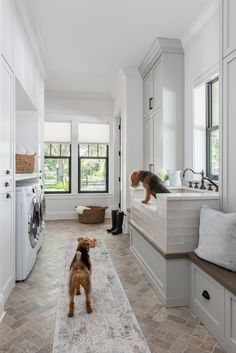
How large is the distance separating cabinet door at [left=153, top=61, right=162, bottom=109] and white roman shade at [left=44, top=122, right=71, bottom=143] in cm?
276

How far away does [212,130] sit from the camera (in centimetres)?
331

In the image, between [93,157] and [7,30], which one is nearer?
[7,30]

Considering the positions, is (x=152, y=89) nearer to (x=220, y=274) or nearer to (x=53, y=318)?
(x=220, y=274)

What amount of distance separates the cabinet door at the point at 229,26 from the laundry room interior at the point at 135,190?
1 centimetres

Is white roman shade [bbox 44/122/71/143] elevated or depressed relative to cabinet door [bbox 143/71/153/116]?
depressed

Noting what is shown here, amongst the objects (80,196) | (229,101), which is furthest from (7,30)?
(80,196)

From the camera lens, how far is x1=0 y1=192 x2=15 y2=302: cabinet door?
2.19 meters

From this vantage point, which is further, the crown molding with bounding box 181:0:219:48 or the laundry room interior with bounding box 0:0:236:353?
the crown molding with bounding box 181:0:219:48

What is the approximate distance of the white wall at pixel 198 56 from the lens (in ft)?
9.61

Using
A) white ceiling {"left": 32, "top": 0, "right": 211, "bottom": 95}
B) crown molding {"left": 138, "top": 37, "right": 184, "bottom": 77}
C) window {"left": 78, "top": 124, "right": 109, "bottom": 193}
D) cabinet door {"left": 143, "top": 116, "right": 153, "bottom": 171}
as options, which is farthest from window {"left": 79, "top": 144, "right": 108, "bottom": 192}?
crown molding {"left": 138, "top": 37, "right": 184, "bottom": 77}

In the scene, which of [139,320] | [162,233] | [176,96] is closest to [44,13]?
[176,96]

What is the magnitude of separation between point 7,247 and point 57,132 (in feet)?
13.9

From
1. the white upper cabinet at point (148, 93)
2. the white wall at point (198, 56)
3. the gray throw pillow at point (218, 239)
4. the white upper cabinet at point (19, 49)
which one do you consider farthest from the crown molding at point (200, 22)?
the gray throw pillow at point (218, 239)

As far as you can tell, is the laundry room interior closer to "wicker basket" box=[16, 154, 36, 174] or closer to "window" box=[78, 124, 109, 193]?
"wicker basket" box=[16, 154, 36, 174]
